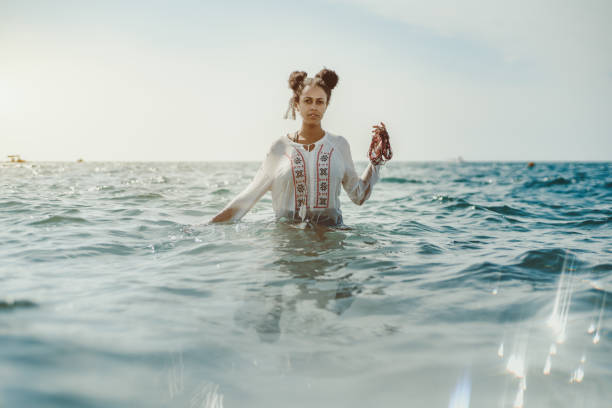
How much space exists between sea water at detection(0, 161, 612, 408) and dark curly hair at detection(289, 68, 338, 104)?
1.80 meters

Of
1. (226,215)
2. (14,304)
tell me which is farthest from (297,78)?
(14,304)

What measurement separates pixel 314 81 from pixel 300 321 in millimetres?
3463

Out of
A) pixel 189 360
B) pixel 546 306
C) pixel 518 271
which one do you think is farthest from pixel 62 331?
pixel 518 271

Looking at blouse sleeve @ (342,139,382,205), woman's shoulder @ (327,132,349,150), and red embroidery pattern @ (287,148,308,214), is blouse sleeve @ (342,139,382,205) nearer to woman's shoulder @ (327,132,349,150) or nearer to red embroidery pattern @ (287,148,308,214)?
woman's shoulder @ (327,132,349,150)

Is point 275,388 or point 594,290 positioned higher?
point 594,290

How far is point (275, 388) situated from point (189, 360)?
20.0 inches

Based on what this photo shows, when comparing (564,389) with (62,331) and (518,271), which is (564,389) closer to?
(518,271)

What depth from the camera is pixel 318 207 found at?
5.39m

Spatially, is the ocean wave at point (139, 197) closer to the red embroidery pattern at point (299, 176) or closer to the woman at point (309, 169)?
the woman at point (309, 169)

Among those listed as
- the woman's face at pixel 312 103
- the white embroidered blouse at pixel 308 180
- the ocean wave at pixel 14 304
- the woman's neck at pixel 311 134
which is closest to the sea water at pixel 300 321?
the ocean wave at pixel 14 304

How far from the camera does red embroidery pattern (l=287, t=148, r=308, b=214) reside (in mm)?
5211

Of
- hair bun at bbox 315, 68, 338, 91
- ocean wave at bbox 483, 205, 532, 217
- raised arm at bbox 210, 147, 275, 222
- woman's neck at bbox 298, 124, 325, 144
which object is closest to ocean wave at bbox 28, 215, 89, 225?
raised arm at bbox 210, 147, 275, 222

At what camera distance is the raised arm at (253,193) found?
5465 mm

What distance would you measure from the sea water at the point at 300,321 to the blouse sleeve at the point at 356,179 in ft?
2.20
